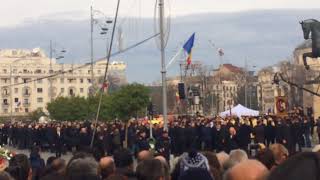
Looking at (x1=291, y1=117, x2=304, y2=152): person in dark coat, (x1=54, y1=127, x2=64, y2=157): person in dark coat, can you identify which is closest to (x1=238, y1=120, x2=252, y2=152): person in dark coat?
(x1=291, y1=117, x2=304, y2=152): person in dark coat

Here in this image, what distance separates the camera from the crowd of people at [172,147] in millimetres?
6155

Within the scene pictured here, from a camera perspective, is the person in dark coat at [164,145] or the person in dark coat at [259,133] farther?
the person in dark coat at [259,133]

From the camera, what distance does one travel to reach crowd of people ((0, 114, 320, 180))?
6.16 m

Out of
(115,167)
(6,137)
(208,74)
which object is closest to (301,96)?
(208,74)

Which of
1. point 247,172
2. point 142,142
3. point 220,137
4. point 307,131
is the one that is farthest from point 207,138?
point 247,172

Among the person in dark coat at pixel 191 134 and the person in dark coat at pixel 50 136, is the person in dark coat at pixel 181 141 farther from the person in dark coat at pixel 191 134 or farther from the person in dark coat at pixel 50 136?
the person in dark coat at pixel 50 136

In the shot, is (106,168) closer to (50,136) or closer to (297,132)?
(297,132)

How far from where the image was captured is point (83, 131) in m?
33.3

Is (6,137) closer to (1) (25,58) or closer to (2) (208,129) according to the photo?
(2) (208,129)

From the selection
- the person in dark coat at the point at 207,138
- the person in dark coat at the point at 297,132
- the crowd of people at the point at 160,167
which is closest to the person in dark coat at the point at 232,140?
the person in dark coat at the point at 207,138

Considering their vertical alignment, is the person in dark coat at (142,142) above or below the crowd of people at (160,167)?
below

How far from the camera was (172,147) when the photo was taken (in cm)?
2933

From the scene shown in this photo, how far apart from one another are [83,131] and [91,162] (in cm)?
2762

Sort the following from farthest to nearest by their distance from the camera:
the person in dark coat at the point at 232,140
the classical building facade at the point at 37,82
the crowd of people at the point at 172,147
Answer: the classical building facade at the point at 37,82
the person in dark coat at the point at 232,140
the crowd of people at the point at 172,147
